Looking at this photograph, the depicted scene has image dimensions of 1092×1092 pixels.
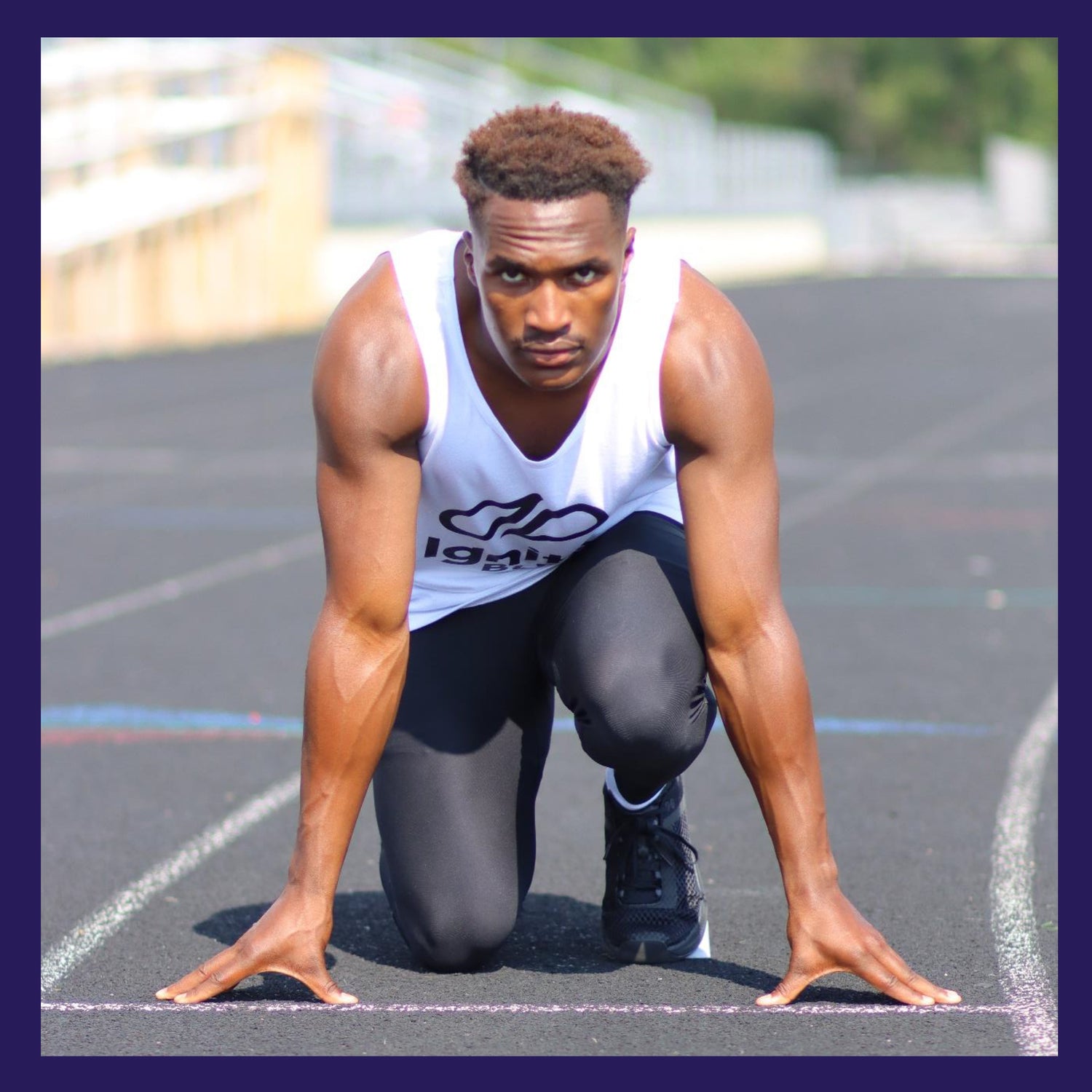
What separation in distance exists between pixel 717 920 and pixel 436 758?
0.73 meters

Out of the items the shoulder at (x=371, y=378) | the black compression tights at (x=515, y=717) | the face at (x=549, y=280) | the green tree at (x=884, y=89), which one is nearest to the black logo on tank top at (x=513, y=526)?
the black compression tights at (x=515, y=717)

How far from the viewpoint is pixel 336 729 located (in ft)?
11.0

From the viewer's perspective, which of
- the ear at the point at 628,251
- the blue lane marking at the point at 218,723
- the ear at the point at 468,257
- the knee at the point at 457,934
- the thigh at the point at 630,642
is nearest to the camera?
the ear at the point at 628,251

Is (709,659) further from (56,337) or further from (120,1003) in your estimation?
(56,337)

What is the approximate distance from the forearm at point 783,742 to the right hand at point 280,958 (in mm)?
854

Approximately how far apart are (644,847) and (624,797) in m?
0.11

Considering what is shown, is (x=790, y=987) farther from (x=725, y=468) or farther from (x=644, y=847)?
(x=725, y=468)

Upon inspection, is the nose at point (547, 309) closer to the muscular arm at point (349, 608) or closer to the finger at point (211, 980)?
the muscular arm at point (349, 608)

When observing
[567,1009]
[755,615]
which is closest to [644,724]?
[755,615]

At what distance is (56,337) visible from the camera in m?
19.0

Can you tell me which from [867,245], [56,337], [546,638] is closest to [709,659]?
[546,638]

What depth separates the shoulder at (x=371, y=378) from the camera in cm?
322

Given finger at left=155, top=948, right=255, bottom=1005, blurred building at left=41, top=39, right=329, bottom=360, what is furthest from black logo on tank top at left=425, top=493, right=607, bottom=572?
blurred building at left=41, top=39, right=329, bottom=360

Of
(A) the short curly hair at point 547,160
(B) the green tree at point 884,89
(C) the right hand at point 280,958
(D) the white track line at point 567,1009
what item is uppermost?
(B) the green tree at point 884,89
